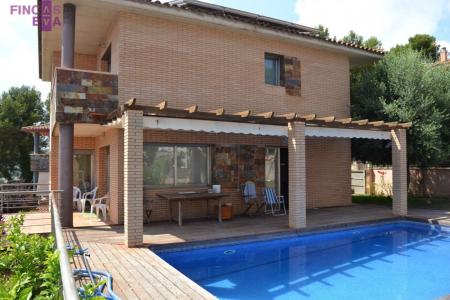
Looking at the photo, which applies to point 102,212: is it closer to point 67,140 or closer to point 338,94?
point 67,140

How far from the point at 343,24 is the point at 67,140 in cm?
2669

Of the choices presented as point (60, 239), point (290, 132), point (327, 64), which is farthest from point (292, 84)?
point (60, 239)

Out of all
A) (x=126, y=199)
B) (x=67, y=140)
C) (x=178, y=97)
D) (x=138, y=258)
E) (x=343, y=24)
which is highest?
(x=343, y=24)

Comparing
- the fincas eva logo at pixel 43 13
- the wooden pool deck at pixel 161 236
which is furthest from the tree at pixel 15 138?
the fincas eva logo at pixel 43 13

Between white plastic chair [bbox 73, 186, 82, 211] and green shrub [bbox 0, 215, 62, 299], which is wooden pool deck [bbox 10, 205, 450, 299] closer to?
green shrub [bbox 0, 215, 62, 299]

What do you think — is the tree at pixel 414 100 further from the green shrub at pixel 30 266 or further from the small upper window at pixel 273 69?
the green shrub at pixel 30 266

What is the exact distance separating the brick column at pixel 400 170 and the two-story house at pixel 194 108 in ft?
0.15

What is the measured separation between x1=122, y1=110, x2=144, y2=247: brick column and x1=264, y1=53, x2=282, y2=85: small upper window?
322 inches

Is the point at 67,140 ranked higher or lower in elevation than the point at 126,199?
higher

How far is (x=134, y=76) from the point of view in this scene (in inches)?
508

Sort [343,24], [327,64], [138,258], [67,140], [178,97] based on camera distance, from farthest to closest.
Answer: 1. [343,24]
2. [327,64]
3. [178,97]
4. [67,140]
5. [138,258]

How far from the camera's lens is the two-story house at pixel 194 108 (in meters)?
→ 12.0

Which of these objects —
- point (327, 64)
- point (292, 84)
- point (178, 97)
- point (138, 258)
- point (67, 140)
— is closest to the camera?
point (138, 258)

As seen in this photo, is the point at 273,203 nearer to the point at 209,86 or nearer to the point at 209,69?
the point at 209,86
